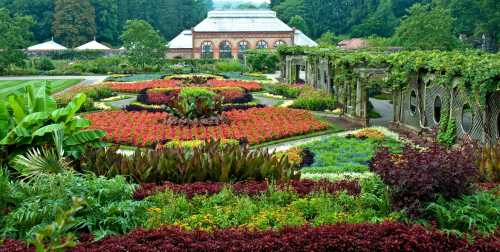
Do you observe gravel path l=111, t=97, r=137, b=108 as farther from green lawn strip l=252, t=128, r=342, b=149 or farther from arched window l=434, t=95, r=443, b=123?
arched window l=434, t=95, r=443, b=123

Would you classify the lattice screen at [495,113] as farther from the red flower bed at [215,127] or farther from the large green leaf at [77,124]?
the large green leaf at [77,124]

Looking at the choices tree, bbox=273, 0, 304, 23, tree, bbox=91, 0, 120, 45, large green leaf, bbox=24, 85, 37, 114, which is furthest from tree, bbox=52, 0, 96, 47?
large green leaf, bbox=24, 85, 37, 114

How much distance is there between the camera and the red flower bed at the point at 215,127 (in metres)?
17.3

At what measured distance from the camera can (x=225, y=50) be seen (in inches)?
2874

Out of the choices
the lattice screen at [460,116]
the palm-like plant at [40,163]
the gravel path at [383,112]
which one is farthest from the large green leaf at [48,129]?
the gravel path at [383,112]

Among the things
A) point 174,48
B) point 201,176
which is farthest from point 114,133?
point 174,48

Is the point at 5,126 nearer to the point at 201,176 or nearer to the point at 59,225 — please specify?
the point at 201,176

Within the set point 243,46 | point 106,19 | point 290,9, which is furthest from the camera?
point 290,9

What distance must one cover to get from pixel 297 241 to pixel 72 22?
3072 inches

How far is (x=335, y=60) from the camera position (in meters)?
24.0

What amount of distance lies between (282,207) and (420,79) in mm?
11057

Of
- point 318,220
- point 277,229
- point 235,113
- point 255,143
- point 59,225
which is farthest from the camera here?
point 235,113

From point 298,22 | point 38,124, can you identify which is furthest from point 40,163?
point 298,22

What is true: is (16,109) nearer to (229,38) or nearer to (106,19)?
(229,38)
